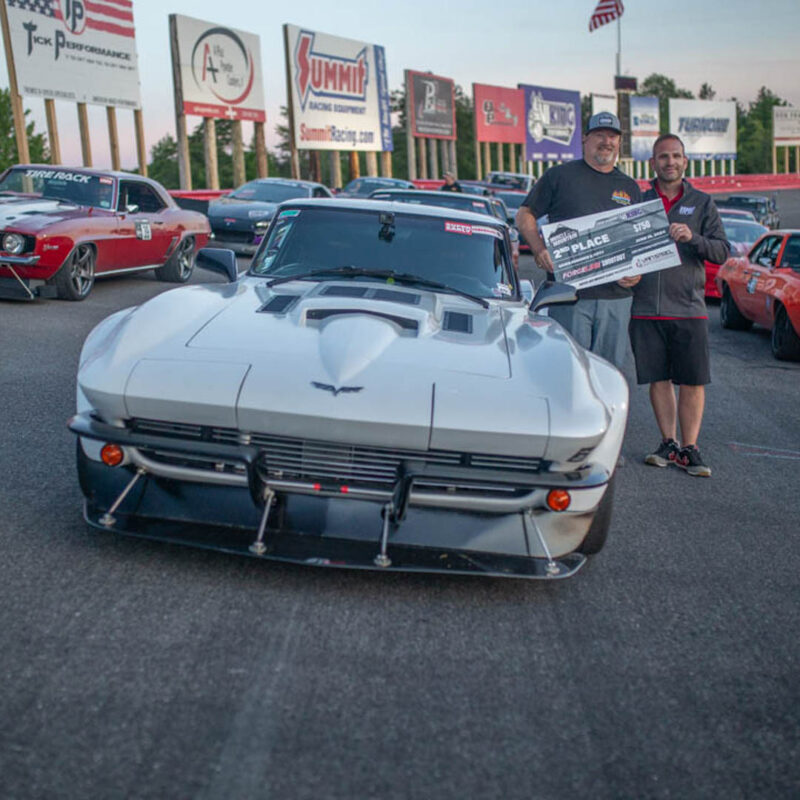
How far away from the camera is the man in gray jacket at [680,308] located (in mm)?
5578

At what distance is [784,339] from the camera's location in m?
9.95

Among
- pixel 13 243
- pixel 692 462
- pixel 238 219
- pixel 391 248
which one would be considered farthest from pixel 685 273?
pixel 238 219

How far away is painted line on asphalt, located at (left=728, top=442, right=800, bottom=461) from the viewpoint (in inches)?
243

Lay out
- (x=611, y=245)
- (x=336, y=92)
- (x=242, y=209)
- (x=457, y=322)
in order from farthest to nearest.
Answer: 1. (x=336, y=92)
2. (x=242, y=209)
3. (x=611, y=245)
4. (x=457, y=322)

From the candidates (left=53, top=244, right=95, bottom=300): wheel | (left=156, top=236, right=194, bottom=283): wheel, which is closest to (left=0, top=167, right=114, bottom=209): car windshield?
(left=53, top=244, right=95, bottom=300): wheel

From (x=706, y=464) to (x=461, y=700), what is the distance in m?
3.58

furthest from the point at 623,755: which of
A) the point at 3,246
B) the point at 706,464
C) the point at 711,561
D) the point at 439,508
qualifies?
the point at 3,246

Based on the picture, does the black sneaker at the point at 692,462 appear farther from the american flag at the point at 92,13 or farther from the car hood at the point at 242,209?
the american flag at the point at 92,13

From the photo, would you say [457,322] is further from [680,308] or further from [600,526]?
[680,308]

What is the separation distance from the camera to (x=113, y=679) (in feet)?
9.00

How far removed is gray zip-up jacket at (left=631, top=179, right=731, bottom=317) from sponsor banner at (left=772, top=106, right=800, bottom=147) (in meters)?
79.0

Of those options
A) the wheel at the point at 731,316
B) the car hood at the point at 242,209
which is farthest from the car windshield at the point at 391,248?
the car hood at the point at 242,209

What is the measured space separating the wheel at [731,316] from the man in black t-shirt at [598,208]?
22.9ft

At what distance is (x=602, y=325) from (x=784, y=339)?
5.12 meters
